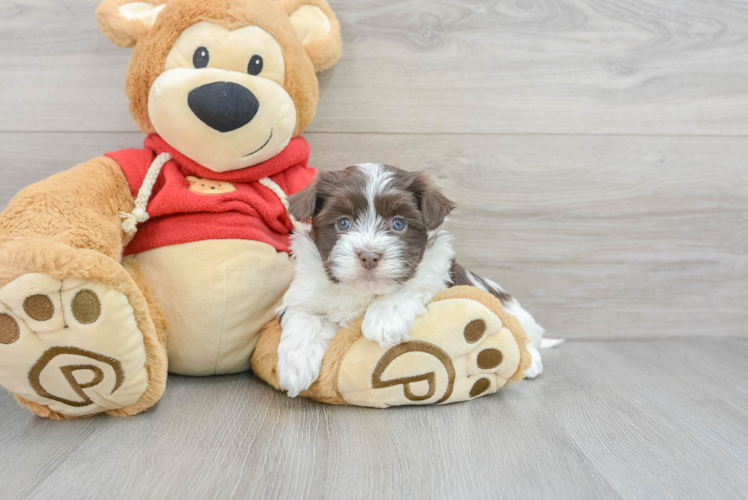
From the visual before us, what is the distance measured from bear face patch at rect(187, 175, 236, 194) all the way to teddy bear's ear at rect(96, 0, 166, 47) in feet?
1.55

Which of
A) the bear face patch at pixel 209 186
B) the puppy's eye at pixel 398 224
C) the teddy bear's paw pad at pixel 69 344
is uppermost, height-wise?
the puppy's eye at pixel 398 224

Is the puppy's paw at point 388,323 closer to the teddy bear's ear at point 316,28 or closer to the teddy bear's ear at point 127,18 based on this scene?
the teddy bear's ear at point 316,28

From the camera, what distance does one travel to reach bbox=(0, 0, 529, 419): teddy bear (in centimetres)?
123

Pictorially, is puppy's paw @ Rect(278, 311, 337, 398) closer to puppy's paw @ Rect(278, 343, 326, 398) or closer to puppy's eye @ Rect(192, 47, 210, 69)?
puppy's paw @ Rect(278, 343, 326, 398)

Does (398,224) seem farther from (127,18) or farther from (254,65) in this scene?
(127,18)

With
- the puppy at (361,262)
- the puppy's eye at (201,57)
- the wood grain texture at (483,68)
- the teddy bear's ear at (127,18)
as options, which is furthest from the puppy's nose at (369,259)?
the teddy bear's ear at (127,18)

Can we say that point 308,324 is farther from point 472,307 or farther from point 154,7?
point 154,7

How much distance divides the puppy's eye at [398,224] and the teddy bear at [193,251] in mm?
238

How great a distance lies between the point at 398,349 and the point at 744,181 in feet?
5.80

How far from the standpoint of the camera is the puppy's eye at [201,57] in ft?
Result: 5.03

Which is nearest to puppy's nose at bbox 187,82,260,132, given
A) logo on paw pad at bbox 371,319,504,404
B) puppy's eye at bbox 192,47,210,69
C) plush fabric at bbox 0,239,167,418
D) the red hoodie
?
puppy's eye at bbox 192,47,210,69

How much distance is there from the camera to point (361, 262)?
1308 mm

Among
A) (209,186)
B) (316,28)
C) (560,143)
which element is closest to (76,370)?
(209,186)

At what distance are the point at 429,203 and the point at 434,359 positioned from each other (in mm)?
421
